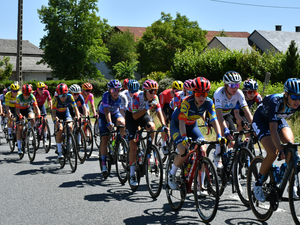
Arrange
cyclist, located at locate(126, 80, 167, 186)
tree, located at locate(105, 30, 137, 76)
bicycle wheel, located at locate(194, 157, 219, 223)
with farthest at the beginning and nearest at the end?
tree, located at locate(105, 30, 137, 76), cyclist, located at locate(126, 80, 167, 186), bicycle wheel, located at locate(194, 157, 219, 223)

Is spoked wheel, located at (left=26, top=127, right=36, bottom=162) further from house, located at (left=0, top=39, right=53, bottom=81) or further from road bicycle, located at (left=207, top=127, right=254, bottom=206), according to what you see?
house, located at (left=0, top=39, right=53, bottom=81)

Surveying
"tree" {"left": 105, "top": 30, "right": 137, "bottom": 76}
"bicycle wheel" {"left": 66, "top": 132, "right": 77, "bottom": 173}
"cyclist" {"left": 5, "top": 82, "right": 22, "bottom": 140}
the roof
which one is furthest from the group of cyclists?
the roof

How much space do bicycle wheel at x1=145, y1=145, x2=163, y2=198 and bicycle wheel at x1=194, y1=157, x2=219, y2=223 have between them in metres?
1.16

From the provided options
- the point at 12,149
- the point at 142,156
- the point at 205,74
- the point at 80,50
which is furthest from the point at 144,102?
the point at 80,50

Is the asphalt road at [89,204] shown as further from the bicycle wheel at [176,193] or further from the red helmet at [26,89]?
the red helmet at [26,89]

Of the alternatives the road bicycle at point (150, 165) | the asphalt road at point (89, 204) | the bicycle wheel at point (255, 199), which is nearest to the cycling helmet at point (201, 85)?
the bicycle wheel at point (255, 199)

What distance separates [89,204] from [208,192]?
84.1 inches

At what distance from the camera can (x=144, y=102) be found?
699 cm

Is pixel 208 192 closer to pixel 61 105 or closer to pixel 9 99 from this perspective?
pixel 61 105

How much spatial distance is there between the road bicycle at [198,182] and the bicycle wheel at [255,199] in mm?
622

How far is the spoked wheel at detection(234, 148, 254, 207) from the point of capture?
229 inches

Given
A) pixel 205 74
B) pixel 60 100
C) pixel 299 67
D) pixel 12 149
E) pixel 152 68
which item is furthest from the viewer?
pixel 152 68

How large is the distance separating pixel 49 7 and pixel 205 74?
24.9 meters

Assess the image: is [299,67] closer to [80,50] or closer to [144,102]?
[144,102]
